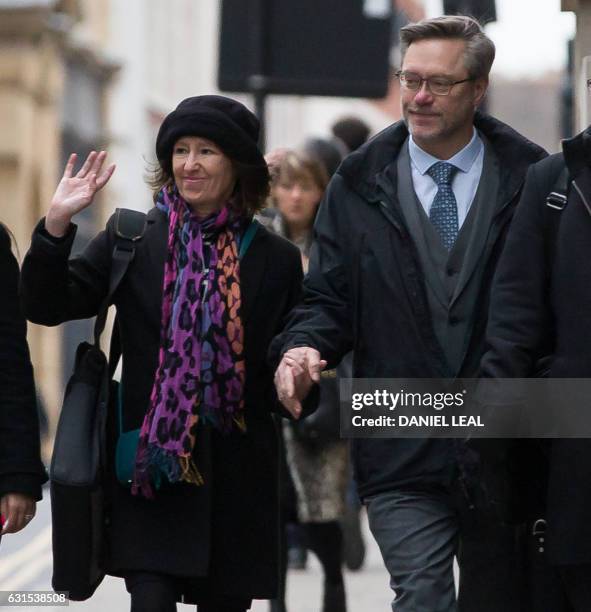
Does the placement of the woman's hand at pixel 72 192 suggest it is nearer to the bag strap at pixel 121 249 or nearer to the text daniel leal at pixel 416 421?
the bag strap at pixel 121 249

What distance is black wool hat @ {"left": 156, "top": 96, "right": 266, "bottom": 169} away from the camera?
5.65 meters

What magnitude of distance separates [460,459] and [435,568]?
291mm

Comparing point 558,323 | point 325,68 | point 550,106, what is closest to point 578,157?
point 558,323

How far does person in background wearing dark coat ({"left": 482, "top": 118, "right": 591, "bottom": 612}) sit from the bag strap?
116 centimetres

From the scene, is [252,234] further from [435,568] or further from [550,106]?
[550,106]

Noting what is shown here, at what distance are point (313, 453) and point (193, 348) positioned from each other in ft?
8.20

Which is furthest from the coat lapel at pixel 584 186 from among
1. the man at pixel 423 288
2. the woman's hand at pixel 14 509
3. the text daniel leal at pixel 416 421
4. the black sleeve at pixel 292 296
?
the woman's hand at pixel 14 509

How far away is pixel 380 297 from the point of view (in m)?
5.46

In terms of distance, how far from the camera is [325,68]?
8.61 metres

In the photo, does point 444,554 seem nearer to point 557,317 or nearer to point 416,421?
point 416,421

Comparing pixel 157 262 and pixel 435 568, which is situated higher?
pixel 157 262

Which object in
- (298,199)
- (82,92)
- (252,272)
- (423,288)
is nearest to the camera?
(423,288)

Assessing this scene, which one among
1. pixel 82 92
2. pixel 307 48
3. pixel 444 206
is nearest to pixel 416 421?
pixel 444 206

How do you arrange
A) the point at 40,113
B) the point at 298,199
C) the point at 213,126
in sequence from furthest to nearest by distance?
the point at 40,113 → the point at 298,199 → the point at 213,126
